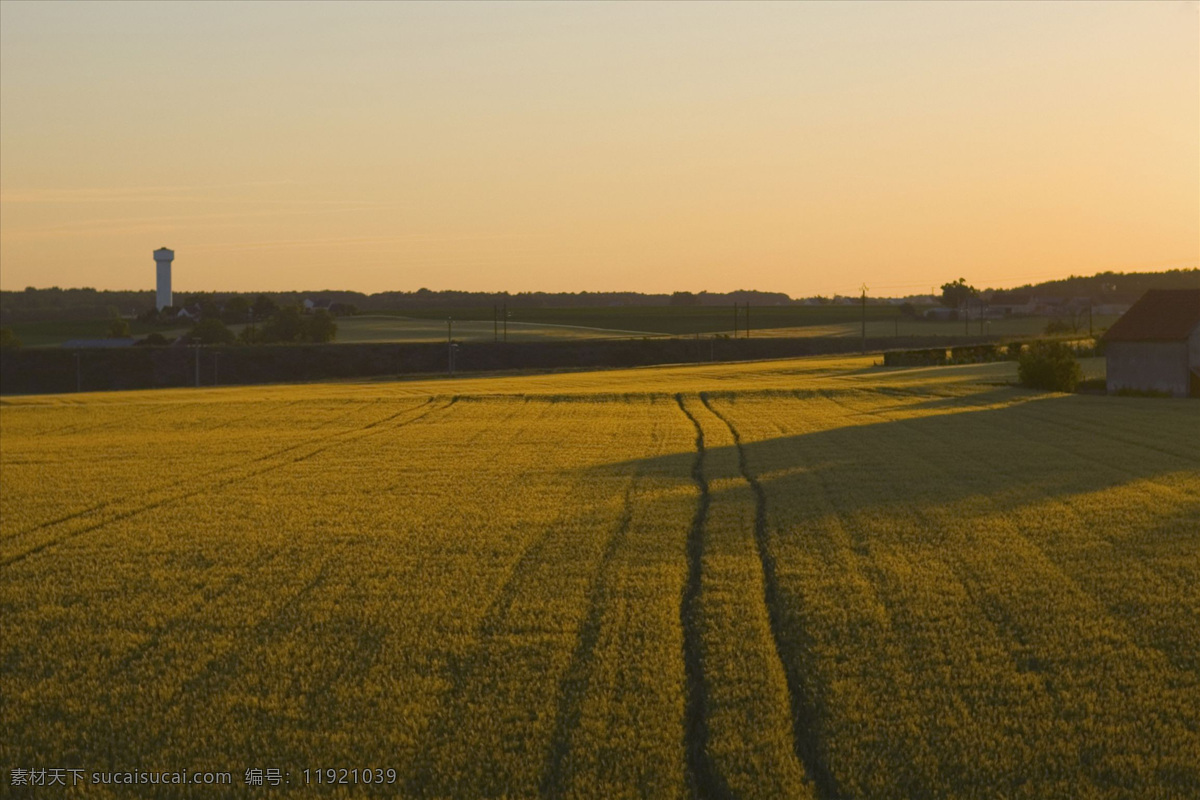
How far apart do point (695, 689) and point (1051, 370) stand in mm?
48357

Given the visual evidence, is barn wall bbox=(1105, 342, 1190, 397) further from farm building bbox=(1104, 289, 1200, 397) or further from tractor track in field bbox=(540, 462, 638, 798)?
tractor track in field bbox=(540, 462, 638, 798)

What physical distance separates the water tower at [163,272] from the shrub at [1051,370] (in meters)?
155

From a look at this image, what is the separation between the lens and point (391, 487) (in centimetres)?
2300

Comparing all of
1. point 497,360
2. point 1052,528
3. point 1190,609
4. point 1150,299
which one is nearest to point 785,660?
point 1190,609

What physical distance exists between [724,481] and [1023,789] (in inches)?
603

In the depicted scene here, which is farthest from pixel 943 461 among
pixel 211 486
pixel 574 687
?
pixel 574 687

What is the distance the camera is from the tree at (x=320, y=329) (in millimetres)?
115062

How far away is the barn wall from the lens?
2121 inches

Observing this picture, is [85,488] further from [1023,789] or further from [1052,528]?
[1023,789]


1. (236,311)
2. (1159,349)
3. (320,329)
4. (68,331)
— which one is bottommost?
(68,331)

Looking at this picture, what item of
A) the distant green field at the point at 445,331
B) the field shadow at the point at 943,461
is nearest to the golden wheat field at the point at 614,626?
the field shadow at the point at 943,461

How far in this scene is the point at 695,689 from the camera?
1002cm

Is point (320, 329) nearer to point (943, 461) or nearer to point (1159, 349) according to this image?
point (1159, 349)

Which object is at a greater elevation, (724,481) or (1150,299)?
(1150,299)
